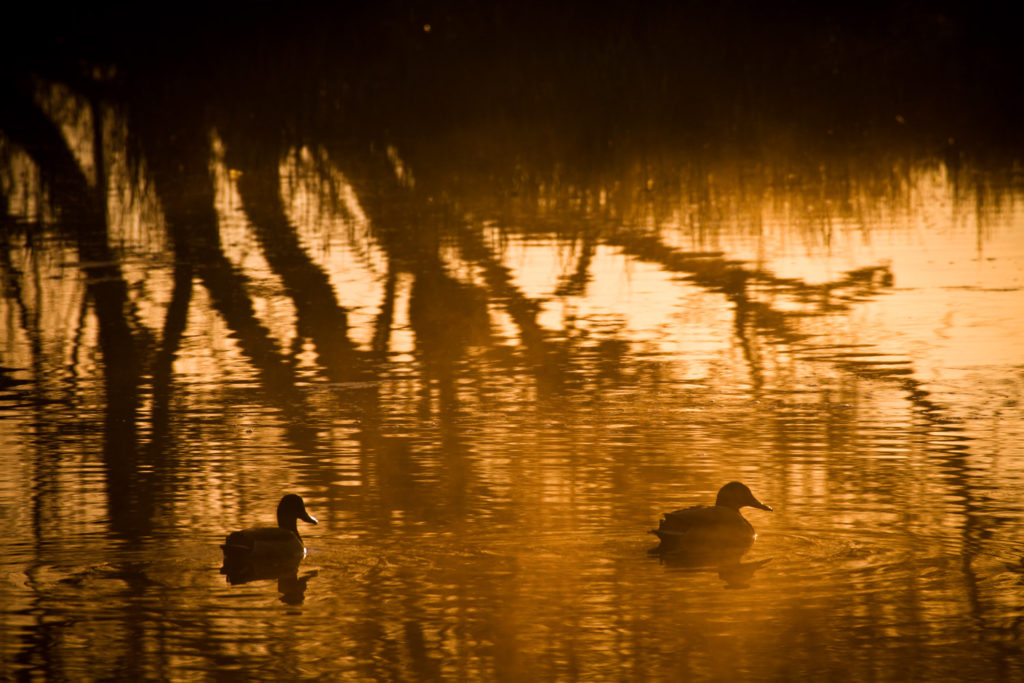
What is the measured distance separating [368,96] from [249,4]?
5.38m

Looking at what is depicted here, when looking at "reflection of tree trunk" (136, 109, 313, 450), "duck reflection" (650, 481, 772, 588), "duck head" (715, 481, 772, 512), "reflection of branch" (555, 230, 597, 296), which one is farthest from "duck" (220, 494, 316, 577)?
"reflection of branch" (555, 230, 597, 296)

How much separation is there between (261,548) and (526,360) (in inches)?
202

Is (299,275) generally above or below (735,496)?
above

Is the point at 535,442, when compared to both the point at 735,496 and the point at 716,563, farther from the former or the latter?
Result: the point at 716,563

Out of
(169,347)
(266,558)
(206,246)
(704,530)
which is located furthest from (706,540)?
(206,246)

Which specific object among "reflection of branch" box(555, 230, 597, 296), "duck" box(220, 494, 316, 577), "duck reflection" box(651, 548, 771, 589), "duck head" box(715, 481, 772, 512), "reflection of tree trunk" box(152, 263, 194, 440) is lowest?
"duck reflection" box(651, 548, 771, 589)

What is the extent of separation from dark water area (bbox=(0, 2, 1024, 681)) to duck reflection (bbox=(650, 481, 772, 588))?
3 cm

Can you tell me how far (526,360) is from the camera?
1348 cm

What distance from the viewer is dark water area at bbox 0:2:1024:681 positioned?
794 cm

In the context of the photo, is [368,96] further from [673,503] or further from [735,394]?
[673,503]

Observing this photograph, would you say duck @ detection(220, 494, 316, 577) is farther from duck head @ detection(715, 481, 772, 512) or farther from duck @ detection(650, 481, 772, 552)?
duck head @ detection(715, 481, 772, 512)

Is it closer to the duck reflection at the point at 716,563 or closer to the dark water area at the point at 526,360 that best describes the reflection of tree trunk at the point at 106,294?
the dark water area at the point at 526,360

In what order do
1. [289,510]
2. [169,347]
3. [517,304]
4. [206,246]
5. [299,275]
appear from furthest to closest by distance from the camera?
[206,246] → [299,275] → [517,304] → [169,347] → [289,510]

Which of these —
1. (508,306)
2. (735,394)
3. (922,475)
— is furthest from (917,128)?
(922,475)
